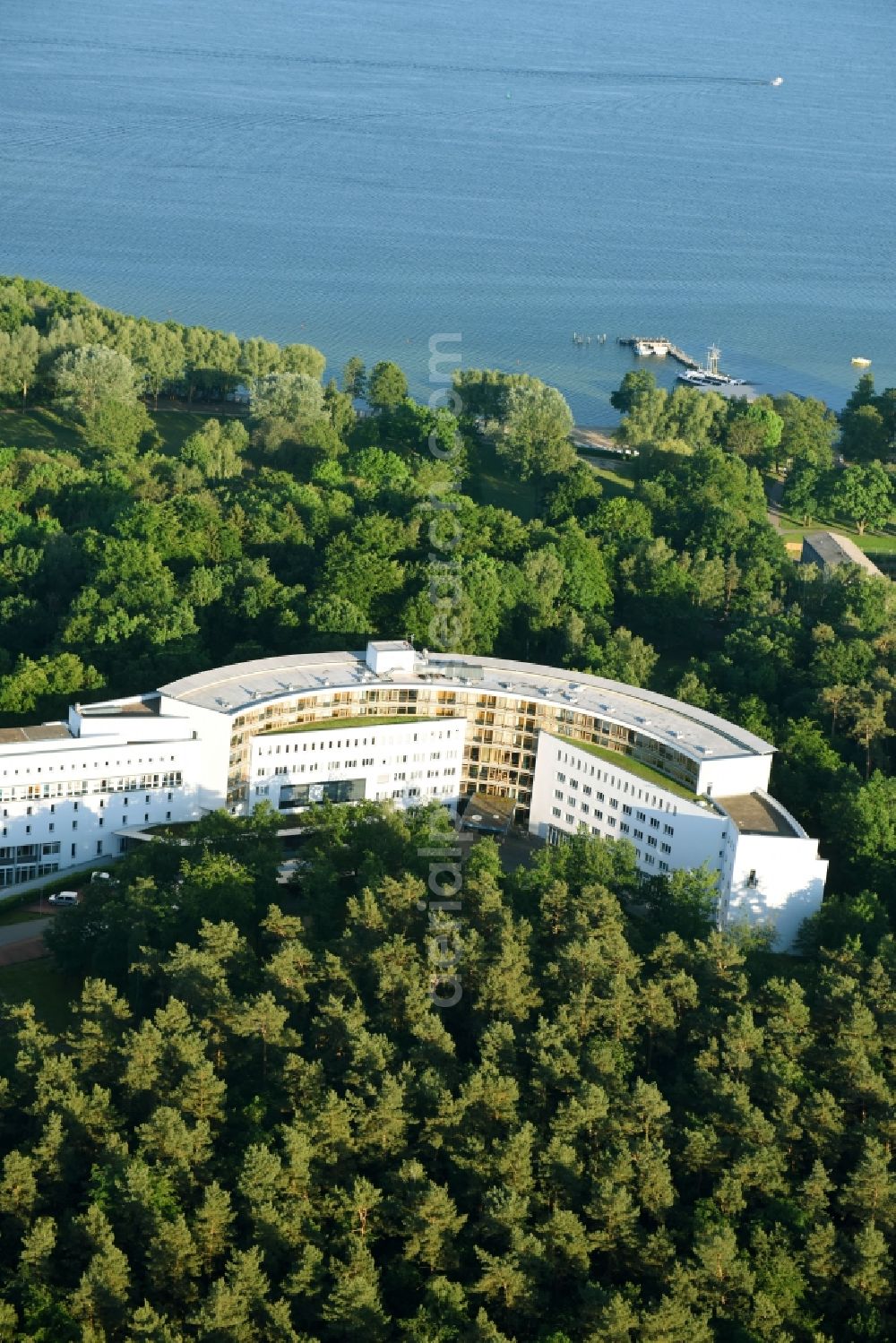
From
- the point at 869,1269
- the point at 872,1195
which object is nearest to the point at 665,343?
the point at 872,1195

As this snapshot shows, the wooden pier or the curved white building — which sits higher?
the wooden pier

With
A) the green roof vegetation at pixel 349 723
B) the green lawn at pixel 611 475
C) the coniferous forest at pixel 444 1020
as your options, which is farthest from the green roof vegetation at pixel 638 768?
the green lawn at pixel 611 475

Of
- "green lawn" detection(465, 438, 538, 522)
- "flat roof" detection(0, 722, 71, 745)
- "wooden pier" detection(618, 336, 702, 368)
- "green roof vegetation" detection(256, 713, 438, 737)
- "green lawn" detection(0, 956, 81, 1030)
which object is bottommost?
"green lawn" detection(0, 956, 81, 1030)

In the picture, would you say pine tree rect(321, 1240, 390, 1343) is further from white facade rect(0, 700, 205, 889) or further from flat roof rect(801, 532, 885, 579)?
flat roof rect(801, 532, 885, 579)

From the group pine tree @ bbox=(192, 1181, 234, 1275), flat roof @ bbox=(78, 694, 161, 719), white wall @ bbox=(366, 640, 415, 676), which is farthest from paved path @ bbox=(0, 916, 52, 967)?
pine tree @ bbox=(192, 1181, 234, 1275)

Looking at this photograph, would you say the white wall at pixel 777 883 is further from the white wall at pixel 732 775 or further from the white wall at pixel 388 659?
the white wall at pixel 388 659

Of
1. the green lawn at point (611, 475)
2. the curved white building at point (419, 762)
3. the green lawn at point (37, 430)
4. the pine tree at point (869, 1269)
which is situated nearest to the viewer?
the pine tree at point (869, 1269)

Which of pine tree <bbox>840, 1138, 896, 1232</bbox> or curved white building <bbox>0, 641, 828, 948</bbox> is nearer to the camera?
pine tree <bbox>840, 1138, 896, 1232</bbox>
